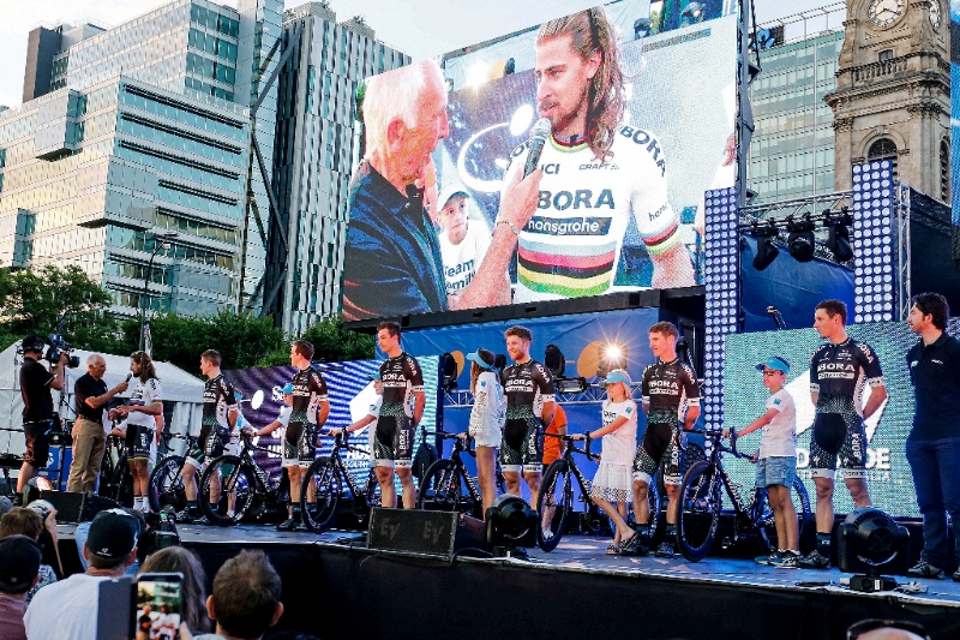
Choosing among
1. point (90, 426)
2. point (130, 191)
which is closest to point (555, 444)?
point (90, 426)

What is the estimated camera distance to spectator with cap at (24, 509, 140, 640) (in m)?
3.83

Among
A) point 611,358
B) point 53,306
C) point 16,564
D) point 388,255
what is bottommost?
point 16,564

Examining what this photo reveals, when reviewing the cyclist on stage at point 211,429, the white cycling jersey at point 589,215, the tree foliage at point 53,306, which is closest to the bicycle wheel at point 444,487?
the cyclist on stage at point 211,429

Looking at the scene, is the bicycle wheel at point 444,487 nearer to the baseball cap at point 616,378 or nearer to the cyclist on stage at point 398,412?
the cyclist on stage at point 398,412

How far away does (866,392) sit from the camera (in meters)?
11.3

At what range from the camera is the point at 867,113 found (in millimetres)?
55844

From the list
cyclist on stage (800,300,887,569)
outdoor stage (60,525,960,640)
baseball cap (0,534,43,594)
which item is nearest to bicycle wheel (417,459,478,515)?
outdoor stage (60,525,960,640)

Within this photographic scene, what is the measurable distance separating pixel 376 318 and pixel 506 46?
6.67 metres

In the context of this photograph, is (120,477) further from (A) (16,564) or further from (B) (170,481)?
(A) (16,564)

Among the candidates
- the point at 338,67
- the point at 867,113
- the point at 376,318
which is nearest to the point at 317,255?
the point at 338,67

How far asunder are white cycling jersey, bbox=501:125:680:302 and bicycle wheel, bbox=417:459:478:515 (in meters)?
9.54

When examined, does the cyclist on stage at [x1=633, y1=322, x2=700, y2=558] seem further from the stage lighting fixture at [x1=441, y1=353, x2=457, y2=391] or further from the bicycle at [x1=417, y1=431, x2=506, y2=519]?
the stage lighting fixture at [x1=441, y1=353, x2=457, y2=391]

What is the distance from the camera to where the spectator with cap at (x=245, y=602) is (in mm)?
3201

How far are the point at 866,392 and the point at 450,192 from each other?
1157cm
